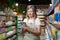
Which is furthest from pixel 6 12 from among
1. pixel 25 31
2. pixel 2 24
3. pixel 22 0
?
pixel 22 0

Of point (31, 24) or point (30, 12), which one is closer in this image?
point (31, 24)

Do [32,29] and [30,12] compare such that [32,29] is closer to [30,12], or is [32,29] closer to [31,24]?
[31,24]

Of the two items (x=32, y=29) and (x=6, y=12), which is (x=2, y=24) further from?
(x=32, y=29)

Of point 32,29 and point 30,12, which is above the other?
point 30,12

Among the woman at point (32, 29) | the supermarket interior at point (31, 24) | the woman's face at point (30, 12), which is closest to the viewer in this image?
the supermarket interior at point (31, 24)

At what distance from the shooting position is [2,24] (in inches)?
201

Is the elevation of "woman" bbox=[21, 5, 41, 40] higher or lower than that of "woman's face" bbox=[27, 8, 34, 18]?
lower

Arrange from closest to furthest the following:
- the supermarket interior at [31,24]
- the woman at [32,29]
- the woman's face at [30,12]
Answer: the supermarket interior at [31,24] < the woman at [32,29] < the woman's face at [30,12]

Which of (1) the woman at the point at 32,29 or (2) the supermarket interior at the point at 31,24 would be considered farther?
(1) the woman at the point at 32,29

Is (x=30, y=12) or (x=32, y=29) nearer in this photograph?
(x=32, y=29)

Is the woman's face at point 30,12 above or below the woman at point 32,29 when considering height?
above

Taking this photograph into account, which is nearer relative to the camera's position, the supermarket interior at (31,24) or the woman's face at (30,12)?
the supermarket interior at (31,24)

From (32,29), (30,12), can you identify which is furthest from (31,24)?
(30,12)

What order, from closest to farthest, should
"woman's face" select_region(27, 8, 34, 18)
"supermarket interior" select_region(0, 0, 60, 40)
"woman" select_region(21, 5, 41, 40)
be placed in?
1. "supermarket interior" select_region(0, 0, 60, 40)
2. "woman" select_region(21, 5, 41, 40)
3. "woman's face" select_region(27, 8, 34, 18)
